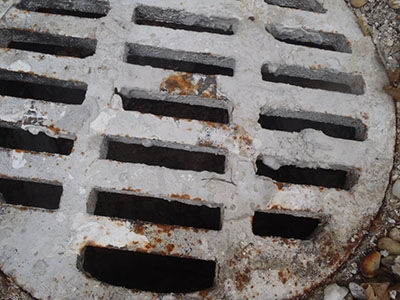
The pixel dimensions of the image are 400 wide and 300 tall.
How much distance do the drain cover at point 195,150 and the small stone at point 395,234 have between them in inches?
3.4

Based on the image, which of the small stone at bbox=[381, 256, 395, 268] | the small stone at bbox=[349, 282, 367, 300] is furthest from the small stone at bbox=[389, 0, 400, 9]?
the small stone at bbox=[349, 282, 367, 300]

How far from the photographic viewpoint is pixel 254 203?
1.32 metres

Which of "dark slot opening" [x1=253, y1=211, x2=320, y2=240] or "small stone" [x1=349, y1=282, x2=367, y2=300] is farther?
"dark slot opening" [x1=253, y1=211, x2=320, y2=240]

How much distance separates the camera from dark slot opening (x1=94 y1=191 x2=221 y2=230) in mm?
1863

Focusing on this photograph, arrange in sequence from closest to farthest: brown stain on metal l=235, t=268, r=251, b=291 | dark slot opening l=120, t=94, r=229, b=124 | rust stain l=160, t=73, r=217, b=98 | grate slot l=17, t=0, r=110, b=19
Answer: brown stain on metal l=235, t=268, r=251, b=291
rust stain l=160, t=73, r=217, b=98
grate slot l=17, t=0, r=110, b=19
dark slot opening l=120, t=94, r=229, b=124

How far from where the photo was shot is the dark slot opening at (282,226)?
5.92 ft

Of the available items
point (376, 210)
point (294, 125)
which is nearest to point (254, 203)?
point (376, 210)

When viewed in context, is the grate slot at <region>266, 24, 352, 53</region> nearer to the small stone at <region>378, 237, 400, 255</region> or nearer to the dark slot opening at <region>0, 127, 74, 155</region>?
the small stone at <region>378, 237, 400, 255</region>

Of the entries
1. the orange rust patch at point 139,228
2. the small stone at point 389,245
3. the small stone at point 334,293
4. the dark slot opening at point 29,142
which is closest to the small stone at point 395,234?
the small stone at point 389,245

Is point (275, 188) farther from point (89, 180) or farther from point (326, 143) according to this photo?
point (89, 180)

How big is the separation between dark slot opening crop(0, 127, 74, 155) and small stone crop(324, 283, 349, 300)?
1362 millimetres

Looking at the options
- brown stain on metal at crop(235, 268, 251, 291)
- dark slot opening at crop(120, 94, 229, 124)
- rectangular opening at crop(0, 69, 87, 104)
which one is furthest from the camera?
dark slot opening at crop(120, 94, 229, 124)

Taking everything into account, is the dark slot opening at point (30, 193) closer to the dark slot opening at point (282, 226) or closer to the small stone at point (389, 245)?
the dark slot opening at point (282, 226)

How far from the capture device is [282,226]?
1.83 m
